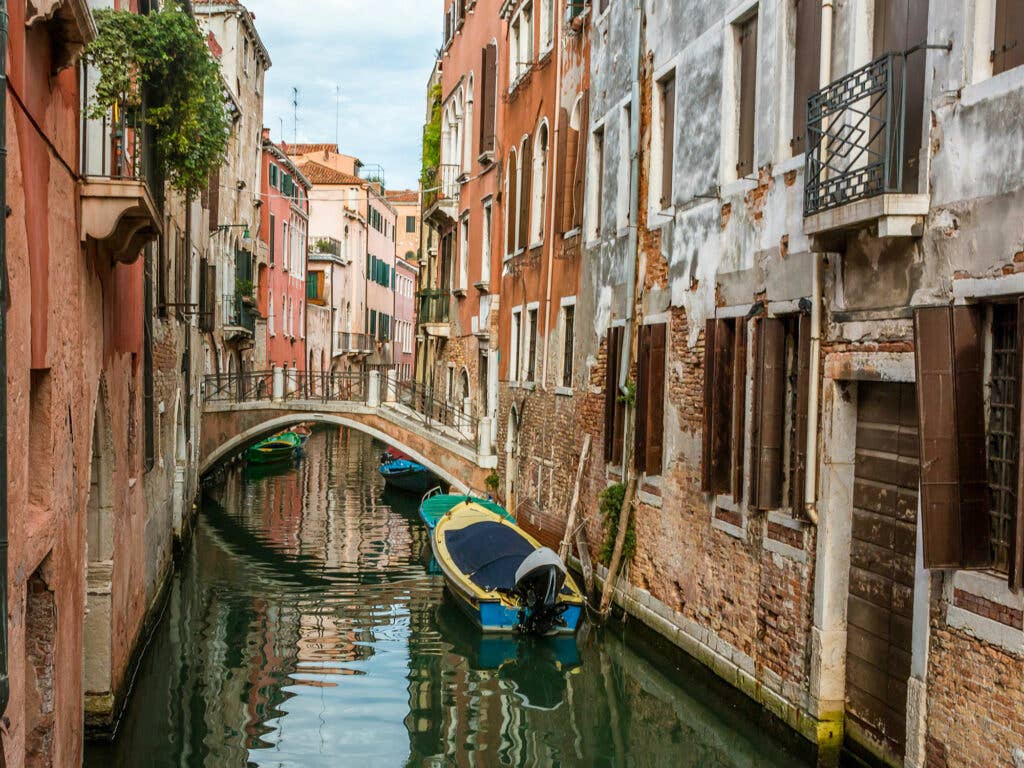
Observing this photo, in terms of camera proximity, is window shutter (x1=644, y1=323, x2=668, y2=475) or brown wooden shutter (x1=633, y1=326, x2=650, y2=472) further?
brown wooden shutter (x1=633, y1=326, x2=650, y2=472)

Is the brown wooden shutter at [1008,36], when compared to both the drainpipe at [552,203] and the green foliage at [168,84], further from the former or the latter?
the drainpipe at [552,203]

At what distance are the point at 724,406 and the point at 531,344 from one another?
832cm

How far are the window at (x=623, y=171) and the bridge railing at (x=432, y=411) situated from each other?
7.92 m

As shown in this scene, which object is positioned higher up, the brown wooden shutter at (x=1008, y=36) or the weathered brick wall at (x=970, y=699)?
the brown wooden shutter at (x=1008, y=36)

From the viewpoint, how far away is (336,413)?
2252cm

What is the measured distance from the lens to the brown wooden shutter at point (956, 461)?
5941 mm

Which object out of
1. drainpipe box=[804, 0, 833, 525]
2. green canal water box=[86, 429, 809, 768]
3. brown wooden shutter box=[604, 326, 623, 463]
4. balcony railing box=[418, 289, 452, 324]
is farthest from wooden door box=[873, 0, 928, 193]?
balcony railing box=[418, 289, 452, 324]

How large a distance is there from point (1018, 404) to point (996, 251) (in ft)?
2.62

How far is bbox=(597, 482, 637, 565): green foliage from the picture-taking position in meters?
12.0

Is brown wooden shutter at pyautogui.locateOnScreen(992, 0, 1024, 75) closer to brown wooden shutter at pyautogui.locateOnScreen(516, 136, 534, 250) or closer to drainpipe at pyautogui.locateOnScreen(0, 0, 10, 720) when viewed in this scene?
drainpipe at pyautogui.locateOnScreen(0, 0, 10, 720)

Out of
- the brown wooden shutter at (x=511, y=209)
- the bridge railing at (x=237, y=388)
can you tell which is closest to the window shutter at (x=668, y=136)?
the brown wooden shutter at (x=511, y=209)

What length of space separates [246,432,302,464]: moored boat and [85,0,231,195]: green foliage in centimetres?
2028

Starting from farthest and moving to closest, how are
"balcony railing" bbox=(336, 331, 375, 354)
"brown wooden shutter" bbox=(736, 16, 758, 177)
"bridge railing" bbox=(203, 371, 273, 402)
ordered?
"balcony railing" bbox=(336, 331, 375, 354), "bridge railing" bbox=(203, 371, 273, 402), "brown wooden shutter" bbox=(736, 16, 758, 177)

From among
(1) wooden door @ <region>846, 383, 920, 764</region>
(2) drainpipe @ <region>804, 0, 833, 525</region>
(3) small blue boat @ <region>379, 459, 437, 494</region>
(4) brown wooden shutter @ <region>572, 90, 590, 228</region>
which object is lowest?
(3) small blue boat @ <region>379, 459, 437, 494</region>
